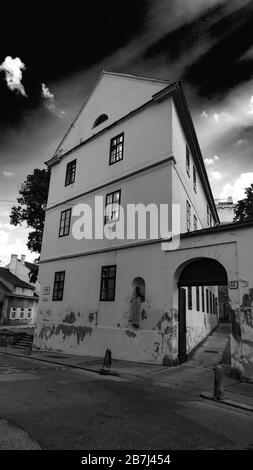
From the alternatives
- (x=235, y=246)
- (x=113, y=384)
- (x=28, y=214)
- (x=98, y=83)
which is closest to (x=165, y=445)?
(x=113, y=384)

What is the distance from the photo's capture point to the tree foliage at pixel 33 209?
2497 centimetres

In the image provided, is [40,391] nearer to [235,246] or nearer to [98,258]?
[235,246]

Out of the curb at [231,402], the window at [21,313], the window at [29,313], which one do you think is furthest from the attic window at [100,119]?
the window at [29,313]

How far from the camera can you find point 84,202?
17.6 metres

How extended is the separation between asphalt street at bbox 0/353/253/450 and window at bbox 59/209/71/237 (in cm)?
1059

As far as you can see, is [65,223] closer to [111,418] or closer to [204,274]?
[204,274]

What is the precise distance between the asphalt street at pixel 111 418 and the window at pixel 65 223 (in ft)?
34.8

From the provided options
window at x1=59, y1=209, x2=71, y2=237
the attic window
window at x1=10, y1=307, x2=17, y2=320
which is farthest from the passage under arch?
window at x1=10, y1=307, x2=17, y2=320

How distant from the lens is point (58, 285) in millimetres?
17406

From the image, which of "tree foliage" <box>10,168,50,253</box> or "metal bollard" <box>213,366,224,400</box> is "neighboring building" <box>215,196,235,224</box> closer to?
"tree foliage" <box>10,168,50,253</box>

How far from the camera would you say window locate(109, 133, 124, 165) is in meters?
16.6

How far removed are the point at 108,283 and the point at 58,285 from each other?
4.22 meters

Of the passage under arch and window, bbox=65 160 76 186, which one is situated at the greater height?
window, bbox=65 160 76 186

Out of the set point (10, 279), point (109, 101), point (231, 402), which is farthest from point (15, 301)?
point (231, 402)
